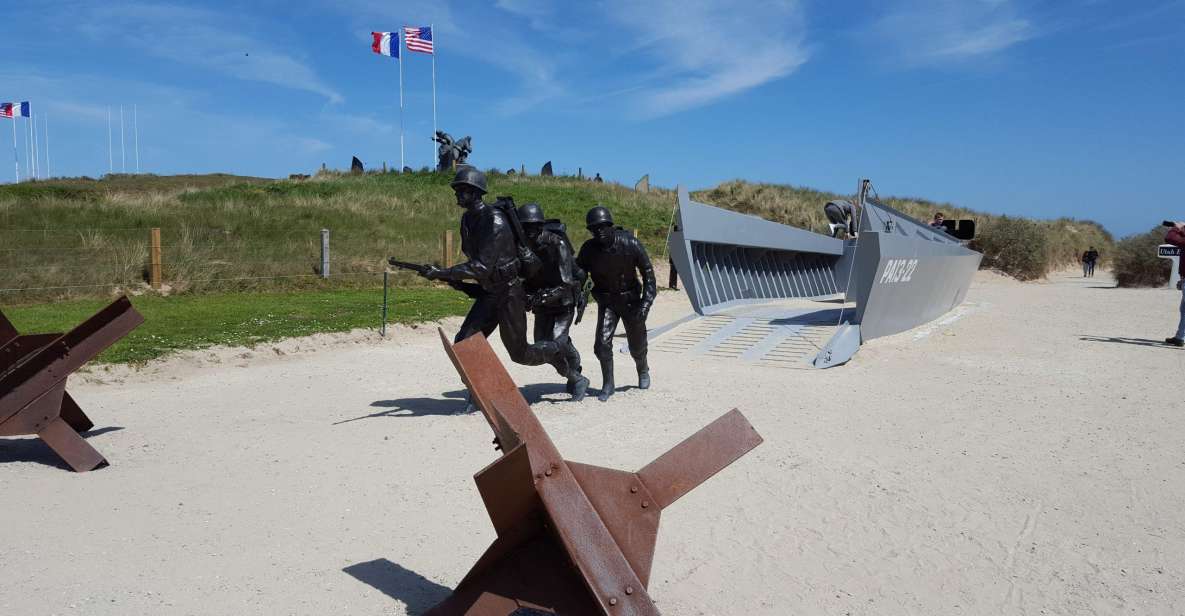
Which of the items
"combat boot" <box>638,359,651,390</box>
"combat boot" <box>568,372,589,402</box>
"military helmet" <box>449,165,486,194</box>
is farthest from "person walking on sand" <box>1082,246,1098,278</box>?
"military helmet" <box>449,165,486,194</box>

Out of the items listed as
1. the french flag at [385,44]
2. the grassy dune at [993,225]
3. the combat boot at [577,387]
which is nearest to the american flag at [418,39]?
the french flag at [385,44]

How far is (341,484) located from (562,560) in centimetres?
269

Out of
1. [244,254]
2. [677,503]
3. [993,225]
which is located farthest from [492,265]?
[993,225]

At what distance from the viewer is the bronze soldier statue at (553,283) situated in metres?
7.36

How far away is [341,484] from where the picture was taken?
5.09 metres

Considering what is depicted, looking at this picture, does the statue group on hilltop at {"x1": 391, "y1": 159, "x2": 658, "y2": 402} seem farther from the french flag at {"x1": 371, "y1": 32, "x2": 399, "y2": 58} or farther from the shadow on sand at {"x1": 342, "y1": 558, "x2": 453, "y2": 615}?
the french flag at {"x1": 371, "y1": 32, "x2": 399, "y2": 58}

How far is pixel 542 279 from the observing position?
7.55m

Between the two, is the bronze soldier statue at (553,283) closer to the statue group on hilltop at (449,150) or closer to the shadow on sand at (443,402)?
the shadow on sand at (443,402)

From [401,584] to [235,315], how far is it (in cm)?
1012

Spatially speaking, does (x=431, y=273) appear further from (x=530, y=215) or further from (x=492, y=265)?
(x=530, y=215)

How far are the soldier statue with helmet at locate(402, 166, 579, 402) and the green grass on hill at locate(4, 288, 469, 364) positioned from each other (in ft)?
15.1

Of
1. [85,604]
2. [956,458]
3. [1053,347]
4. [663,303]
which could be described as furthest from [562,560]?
[663,303]

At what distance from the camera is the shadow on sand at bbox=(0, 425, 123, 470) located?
17.9 ft

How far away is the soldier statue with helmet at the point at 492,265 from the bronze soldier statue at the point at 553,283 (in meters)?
0.31
